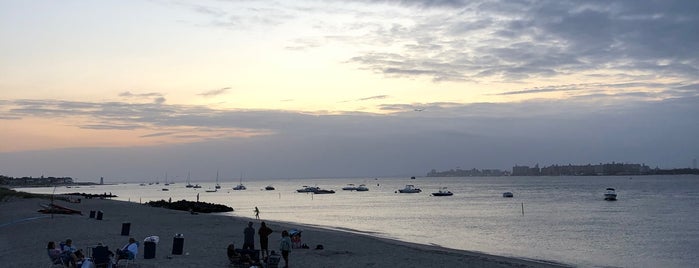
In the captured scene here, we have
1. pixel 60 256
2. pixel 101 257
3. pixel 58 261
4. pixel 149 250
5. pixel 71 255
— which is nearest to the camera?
pixel 101 257

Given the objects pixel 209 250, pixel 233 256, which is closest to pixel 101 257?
pixel 233 256

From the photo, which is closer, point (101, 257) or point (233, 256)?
point (101, 257)

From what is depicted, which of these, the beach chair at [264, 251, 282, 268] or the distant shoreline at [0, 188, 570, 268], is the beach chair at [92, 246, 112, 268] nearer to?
the distant shoreline at [0, 188, 570, 268]

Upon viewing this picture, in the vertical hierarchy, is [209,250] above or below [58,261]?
below

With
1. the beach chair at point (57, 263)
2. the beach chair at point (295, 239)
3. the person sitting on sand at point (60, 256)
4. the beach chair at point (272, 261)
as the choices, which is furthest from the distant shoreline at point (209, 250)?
the beach chair at point (272, 261)

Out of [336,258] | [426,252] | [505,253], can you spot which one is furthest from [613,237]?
[336,258]

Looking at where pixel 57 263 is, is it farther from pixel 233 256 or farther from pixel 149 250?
pixel 233 256

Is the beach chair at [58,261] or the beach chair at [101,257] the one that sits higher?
the beach chair at [101,257]

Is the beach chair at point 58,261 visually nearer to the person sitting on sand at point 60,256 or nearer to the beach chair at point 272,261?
the person sitting on sand at point 60,256

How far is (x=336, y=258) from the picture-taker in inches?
917

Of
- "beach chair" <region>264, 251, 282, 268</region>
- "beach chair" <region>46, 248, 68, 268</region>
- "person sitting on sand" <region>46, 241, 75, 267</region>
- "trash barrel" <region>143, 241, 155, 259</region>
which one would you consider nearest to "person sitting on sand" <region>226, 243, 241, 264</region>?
"beach chair" <region>264, 251, 282, 268</region>

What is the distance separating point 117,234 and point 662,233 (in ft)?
124

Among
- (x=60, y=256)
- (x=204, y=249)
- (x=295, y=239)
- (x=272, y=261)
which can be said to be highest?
(x=60, y=256)

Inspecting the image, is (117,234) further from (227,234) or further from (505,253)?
(505,253)
